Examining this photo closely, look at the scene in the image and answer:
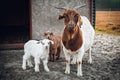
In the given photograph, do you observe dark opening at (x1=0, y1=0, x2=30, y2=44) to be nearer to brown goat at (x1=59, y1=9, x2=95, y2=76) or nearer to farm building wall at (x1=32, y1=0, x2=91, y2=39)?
farm building wall at (x1=32, y1=0, x2=91, y2=39)

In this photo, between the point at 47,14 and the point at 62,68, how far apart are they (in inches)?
104

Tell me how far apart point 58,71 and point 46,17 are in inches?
113

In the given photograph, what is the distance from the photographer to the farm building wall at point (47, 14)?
10742 millimetres

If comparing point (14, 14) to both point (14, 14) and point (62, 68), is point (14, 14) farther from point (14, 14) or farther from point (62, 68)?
point (62, 68)

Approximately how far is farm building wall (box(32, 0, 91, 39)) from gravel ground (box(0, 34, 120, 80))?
1.00 metres

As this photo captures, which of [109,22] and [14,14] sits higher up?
[14,14]

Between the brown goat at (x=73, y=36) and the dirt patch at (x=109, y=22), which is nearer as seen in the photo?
the brown goat at (x=73, y=36)

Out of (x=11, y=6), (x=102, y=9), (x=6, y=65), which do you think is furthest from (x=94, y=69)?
(x=11, y=6)

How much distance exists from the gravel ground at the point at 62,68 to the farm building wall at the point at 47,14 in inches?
39.4

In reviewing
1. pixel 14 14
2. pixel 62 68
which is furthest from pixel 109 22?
pixel 62 68

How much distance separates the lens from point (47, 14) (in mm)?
10828

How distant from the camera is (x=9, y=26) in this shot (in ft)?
54.4

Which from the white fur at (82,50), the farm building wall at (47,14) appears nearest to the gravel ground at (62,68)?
the white fur at (82,50)

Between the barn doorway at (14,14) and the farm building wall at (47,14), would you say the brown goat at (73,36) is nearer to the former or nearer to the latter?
the farm building wall at (47,14)
